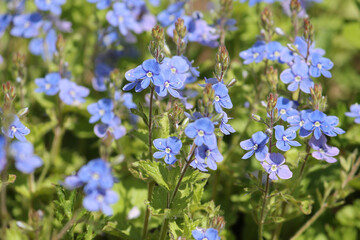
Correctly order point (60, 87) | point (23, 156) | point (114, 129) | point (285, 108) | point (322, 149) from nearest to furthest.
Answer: point (23, 156) < point (322, 149) < point (285, 108) < point (114, 129) < point (60, 87)

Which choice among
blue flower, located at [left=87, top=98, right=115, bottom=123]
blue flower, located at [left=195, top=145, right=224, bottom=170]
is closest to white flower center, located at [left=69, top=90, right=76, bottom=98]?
blue flower, located at [left=87, top=98, right=115, bottom=123]

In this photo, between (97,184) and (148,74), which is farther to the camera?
(148,74)

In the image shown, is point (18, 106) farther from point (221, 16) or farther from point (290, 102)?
point (290, 102)

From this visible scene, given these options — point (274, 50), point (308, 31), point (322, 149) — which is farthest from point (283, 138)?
point (274, 50)

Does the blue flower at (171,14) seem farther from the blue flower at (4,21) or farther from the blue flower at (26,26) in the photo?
the blue flower at (4,21)

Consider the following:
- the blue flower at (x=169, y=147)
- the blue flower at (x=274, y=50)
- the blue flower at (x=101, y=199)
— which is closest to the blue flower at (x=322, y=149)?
the blue flower at (x=274, y=50)

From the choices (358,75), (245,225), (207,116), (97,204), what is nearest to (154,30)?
(207,116)

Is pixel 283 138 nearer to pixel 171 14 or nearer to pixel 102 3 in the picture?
pixel 171 14

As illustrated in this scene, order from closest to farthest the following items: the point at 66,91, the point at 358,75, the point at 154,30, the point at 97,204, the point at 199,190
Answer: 1. the point at 97,204
2. the point at 154,30
3. the point at 199,190
4. the point at 66,91
5. the point at 358,75
